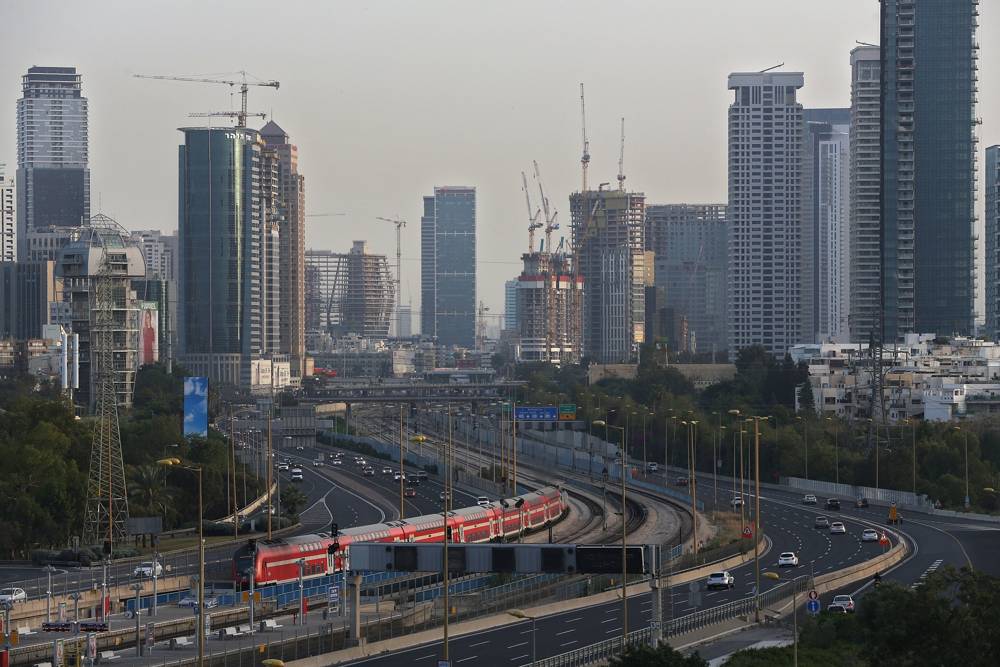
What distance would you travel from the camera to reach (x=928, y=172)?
7598 inches

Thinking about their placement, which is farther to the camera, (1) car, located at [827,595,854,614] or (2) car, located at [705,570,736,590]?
(2) car, located at [705,570,736,590]

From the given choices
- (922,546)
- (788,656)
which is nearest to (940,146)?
(922,546)

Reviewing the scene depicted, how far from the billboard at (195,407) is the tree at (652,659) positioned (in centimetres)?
7178

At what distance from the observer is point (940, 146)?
7559 inches

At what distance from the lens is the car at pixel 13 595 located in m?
55.4

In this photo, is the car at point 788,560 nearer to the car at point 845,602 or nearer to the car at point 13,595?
the car at point 845,602

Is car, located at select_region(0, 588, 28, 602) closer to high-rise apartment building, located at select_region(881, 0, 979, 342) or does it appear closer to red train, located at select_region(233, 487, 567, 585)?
red train, located at select_region(233, 487, 567, 585)

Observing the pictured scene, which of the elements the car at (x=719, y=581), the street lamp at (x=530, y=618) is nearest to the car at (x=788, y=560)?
the car at (x=719, y=581)

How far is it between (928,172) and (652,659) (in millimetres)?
163665

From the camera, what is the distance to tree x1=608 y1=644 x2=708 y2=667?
37406 mm

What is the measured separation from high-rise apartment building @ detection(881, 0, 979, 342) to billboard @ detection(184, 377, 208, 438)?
341 ft

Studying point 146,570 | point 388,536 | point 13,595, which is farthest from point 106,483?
point 13,595

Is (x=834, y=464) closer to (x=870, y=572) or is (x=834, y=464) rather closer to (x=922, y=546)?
(x=922, y=546)

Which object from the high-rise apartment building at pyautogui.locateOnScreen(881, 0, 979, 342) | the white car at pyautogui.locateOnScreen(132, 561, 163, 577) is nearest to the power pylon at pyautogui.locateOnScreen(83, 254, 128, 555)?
the white car at pyautogui.locateOnScreen(132, 561, 163, 577)
